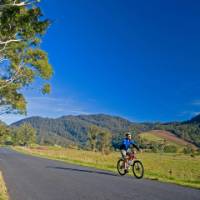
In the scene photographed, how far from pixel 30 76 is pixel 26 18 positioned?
1402 centimetres

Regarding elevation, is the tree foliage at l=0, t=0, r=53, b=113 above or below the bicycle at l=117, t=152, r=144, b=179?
above

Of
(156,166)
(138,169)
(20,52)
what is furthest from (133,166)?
(156,166)

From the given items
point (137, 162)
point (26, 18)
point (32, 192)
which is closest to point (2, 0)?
point (26, 18)

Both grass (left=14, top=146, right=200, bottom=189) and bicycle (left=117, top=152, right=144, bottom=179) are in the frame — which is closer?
bicycle (left=117, top=152, right=144, bottom=179)

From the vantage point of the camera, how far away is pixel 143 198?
1146cm

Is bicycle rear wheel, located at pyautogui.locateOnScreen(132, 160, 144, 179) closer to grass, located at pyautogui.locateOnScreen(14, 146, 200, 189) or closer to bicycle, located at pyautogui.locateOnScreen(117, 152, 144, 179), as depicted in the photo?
bicycle, located at pyautogui.locateOnScreen(117, 152, 144, 179)

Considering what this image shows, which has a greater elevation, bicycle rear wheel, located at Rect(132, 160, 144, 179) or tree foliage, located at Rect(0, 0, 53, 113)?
tree foliage, located at Rect(0, 0, 53, 113)

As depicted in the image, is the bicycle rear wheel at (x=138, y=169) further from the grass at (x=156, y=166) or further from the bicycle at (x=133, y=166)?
the grass at (x=156, y=166)

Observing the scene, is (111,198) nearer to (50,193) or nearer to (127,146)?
(50,193)

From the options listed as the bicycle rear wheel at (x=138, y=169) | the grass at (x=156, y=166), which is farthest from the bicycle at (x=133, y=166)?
the grass at (x=156, y=166)

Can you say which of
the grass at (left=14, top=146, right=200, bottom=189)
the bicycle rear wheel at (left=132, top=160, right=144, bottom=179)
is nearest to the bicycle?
the bicycle rear wheel at (left=132, top=160, right=144, bottom=179)

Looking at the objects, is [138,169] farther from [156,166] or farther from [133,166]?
[156,166]

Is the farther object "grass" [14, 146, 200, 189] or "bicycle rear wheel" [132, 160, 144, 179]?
"grass" [14, 146, 200, 189]

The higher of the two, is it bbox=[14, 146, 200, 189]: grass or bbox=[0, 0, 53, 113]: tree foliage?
bbox=[0, 0, 53, 113]: tree foliage
